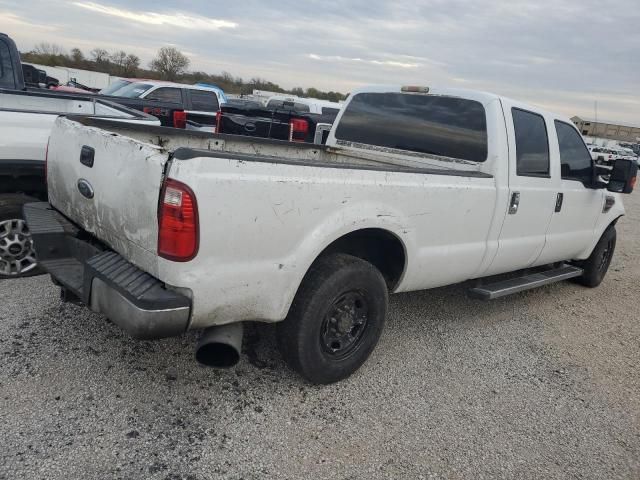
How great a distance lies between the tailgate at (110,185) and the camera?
8.59ft

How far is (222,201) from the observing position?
8.36 feet

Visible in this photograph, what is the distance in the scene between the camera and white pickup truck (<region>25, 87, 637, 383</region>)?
2.58 m

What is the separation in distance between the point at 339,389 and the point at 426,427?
1.94 feet

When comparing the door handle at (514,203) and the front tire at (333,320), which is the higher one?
the door handle at (514,203)

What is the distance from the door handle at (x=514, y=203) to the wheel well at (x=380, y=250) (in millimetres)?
1150

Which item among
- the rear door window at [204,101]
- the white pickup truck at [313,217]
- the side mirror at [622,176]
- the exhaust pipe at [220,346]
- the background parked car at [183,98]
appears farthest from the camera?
the rear door window at [204,101]

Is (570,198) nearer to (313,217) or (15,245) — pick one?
(313,217)

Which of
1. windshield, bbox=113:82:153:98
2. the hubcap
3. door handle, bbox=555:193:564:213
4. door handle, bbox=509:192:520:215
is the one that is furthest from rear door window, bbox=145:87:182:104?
door handle, bbox=509:192:520:215

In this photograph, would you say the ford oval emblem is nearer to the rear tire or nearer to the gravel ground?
the gravel ground

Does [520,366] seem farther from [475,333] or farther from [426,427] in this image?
[426,427]

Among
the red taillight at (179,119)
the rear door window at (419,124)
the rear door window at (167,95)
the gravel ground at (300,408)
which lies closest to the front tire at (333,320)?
the gravel ground at (300,408)

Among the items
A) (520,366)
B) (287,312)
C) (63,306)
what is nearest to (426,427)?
(287,312)

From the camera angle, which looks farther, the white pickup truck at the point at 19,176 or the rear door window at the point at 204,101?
the rear door window at the point at 204,101

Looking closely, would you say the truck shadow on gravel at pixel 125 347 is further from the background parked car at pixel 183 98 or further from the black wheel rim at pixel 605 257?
the background parked car at pixel 183 98
